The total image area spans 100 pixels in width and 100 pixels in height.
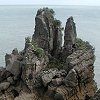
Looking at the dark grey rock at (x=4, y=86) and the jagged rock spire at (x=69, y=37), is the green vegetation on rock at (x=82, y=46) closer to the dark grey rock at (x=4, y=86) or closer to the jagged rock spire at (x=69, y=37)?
the jagged rock spire at (x=69, y=37)

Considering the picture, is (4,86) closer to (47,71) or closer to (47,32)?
(47,71)

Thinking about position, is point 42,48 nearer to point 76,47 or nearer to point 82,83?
point 76,47

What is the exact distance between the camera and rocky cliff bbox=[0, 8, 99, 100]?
1656 inches

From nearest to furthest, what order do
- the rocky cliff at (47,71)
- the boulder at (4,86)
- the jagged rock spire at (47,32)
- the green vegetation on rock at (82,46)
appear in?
the rocky cliff at (47,71) < the boulder at (4,86) < the green vegetation on rock at (82,46) < the jagged rock spire at (47,32)

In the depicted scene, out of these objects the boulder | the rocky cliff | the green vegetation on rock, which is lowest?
the boulder

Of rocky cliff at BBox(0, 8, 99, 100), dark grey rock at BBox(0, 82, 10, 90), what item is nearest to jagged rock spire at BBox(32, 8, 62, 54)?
rocky cliff at BBox(0, 8, 99, 100)

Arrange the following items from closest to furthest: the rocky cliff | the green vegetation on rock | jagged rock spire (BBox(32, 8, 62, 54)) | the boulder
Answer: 1. the rocky cliff
2. the boulder
3. the green vegetation on rock
4. jagged rock spire (BBox(32, 8, 62, 54))

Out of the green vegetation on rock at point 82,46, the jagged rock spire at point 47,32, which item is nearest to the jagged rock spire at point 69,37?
the green vegetation on rock at point 82,46

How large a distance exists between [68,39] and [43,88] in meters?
9.59

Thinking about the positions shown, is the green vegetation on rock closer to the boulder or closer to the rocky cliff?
the rocky cliff

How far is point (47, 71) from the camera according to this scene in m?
44.3

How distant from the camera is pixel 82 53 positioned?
45344mm

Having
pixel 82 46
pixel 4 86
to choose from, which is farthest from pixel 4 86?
pixel 82 46

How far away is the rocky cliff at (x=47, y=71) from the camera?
4206cm
